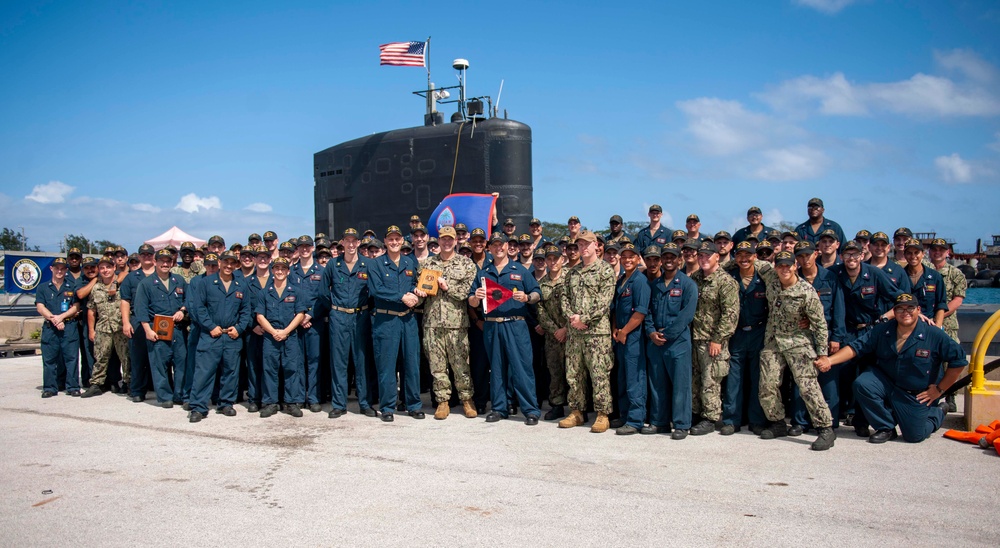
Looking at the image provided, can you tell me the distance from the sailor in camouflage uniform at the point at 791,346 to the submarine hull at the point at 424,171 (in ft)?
20.9

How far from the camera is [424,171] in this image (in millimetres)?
12703

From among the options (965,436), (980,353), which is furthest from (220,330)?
(980,353)

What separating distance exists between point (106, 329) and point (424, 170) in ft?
18.7

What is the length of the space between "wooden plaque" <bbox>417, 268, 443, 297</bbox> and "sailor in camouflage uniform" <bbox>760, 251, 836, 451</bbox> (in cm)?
326

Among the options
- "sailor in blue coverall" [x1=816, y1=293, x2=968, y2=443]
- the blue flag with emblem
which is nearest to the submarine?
"sailor in blue coverall" [x1=816, y1=293, x2=968, y2=443]

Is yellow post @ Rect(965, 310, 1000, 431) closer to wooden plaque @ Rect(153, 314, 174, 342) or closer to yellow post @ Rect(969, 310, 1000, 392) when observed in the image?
yellow post @ Rect(969, 310, 1000, 392)

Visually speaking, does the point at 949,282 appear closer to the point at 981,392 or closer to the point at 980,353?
the point at 980,353

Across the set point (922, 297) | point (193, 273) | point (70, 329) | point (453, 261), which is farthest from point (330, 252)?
point (922, 297)

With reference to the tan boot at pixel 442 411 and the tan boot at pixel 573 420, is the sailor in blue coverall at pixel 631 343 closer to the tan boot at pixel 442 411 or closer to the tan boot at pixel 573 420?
the tan boot at pixel 573 420

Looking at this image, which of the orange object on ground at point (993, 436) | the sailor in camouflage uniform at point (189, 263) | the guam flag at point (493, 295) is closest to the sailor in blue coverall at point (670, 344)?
the guam flag at point (493, 295)

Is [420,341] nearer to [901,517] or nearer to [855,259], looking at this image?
[855,259]

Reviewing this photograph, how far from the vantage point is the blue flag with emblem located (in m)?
17.9

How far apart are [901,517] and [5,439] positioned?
758 cm

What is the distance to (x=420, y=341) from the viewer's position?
811cm
